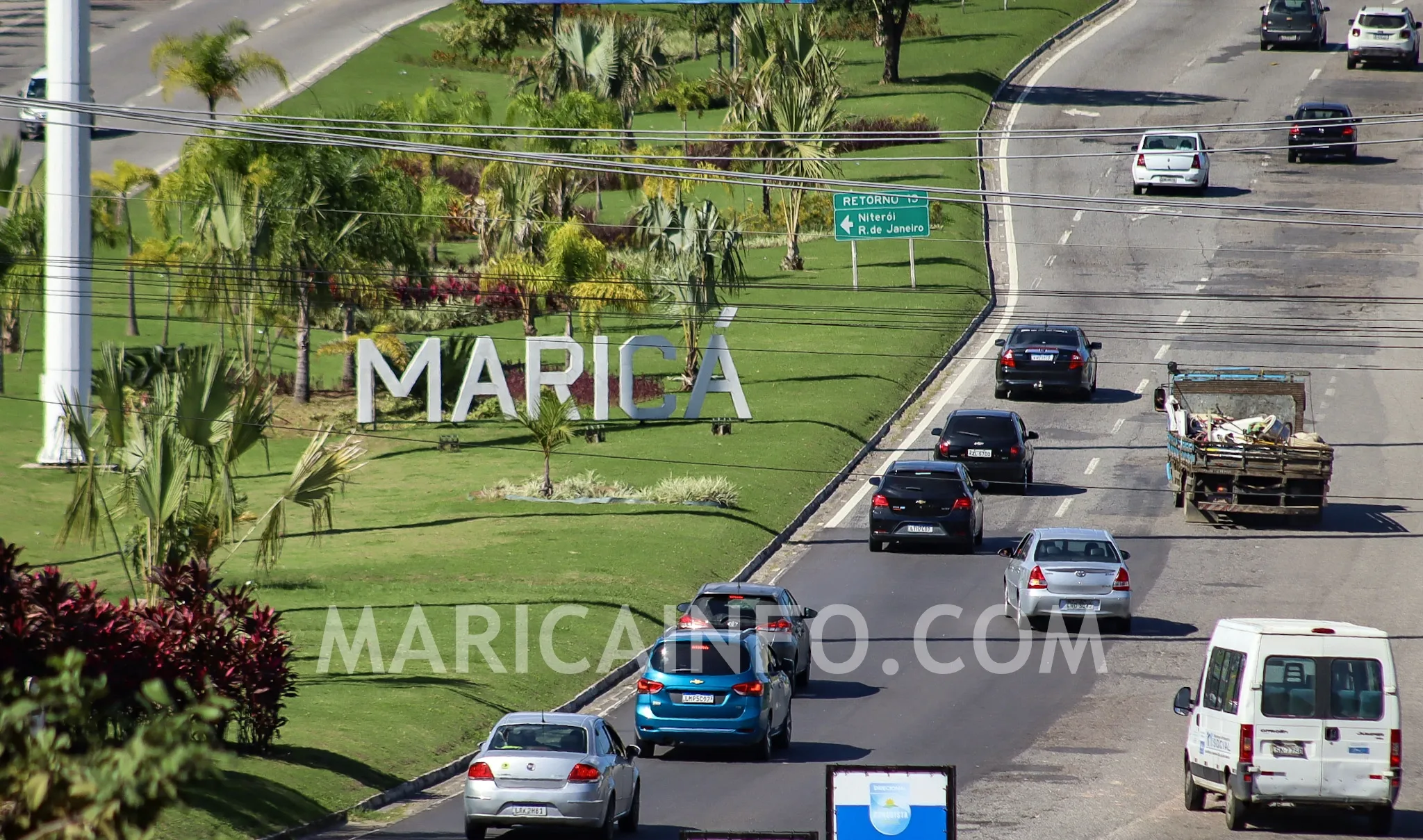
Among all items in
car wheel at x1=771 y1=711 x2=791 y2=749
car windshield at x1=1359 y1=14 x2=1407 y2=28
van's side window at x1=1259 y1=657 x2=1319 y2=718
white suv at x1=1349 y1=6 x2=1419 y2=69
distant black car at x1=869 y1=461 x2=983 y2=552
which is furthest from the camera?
car windshield at x1=1359 y1=14 x2=1407 y2=28

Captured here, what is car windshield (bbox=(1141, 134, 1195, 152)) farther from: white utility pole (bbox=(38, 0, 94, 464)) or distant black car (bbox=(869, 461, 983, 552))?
white utility pole (bbox=(38, 0, 94, 464))

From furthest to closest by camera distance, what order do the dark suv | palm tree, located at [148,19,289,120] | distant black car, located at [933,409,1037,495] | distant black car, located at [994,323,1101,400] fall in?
the dark suv < palm tree, located at [148,19,289,120] < distant black car, located at [994,323,1101,400] < distant black car, located at [933,409,1037,495]

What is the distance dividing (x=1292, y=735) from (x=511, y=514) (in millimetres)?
22408

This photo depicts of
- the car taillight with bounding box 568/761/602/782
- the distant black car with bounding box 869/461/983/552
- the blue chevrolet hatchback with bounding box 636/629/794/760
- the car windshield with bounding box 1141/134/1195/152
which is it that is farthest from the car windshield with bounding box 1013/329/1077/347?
the car taillight with bounding box 568/761/602/782

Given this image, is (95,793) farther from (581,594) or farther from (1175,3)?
(1175,3)

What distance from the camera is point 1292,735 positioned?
18047 millimetres

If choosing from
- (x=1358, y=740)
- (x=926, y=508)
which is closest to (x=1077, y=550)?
(x=926, y=508)

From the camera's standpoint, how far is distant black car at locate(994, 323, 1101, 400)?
47031mm

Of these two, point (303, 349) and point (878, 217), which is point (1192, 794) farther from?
point (878, 217)

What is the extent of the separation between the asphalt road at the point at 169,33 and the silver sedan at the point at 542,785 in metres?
57.1

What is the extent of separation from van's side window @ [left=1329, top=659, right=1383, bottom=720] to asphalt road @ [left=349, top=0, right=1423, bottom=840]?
62.2 inches

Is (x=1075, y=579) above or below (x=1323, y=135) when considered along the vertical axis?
below

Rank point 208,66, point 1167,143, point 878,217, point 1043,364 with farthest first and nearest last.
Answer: point 1167,143 < point 208,66 < point 878,217 < point 1043,364

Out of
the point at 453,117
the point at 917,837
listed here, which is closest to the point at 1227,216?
the point at 453,117
